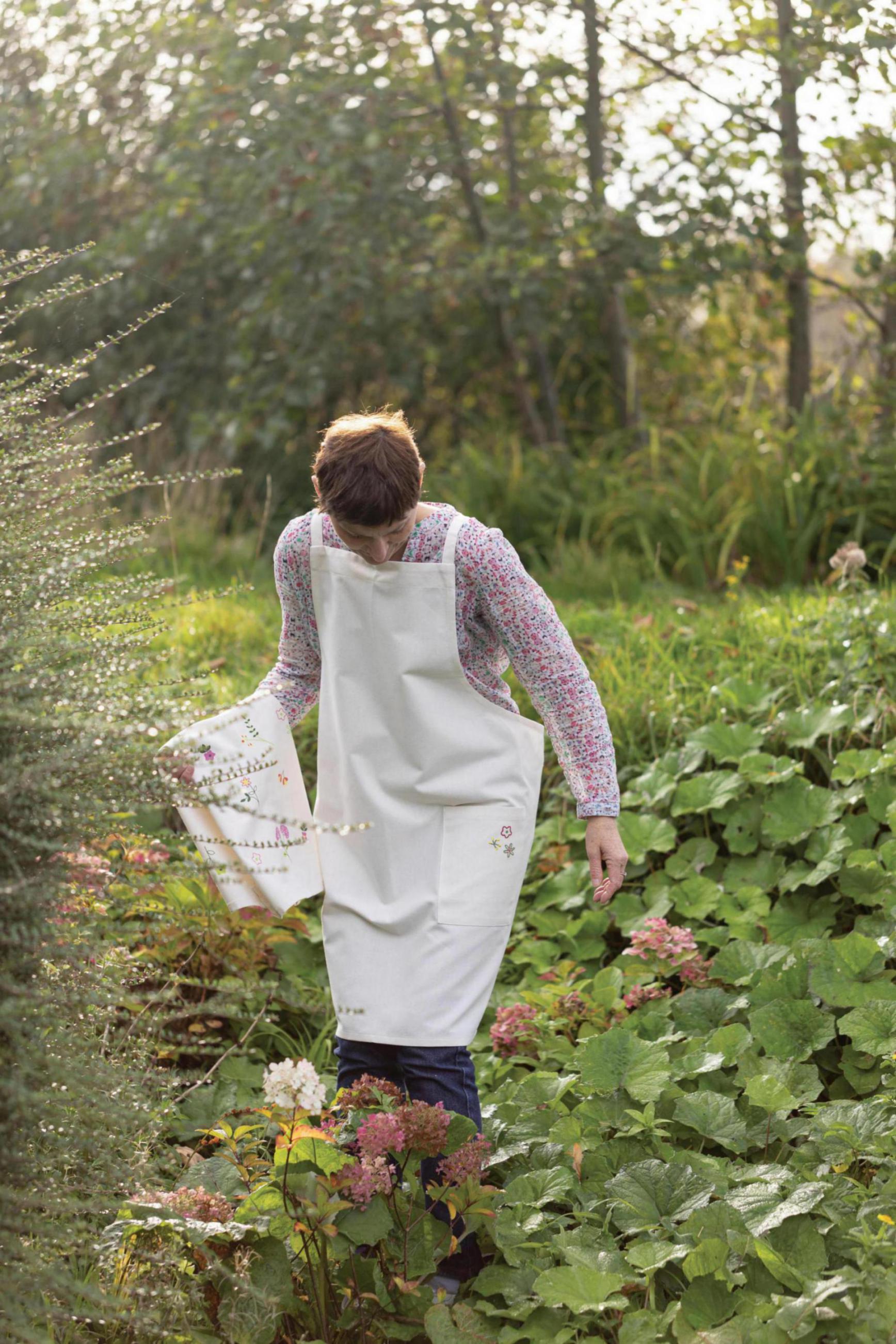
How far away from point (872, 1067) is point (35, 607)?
1.71 m

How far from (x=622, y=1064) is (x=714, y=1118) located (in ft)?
0.62

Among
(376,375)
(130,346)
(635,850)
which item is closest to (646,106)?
(376,375)

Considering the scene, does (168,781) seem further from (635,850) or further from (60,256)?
(635,850)

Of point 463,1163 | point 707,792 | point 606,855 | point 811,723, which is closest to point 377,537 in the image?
point 606,855

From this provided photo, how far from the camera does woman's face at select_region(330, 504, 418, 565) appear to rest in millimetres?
2084

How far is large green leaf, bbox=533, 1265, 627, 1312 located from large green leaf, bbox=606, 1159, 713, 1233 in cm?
18

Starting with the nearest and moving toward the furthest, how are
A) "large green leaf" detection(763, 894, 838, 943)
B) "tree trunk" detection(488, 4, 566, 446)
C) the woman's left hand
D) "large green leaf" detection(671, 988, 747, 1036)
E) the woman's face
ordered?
the woman's face
the woman's left hand
"large green leaf" detection(671, 988, 747, 1036)
"large green leaf" detection(763, 894, 838, 943)
"tree trunk" detection(488, 4, 566, 446)

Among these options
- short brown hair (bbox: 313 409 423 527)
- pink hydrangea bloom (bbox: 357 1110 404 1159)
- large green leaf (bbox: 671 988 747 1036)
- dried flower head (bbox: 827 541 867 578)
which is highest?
short brown hair (bbox: 313 409 423 527)

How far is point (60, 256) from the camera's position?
2152 mm

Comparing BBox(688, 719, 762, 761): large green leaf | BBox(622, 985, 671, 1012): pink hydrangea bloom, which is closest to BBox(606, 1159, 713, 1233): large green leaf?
BBox(622, 985, 671, 1012): pink hydrangea bloom

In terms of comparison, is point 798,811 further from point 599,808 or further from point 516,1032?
point 599,808

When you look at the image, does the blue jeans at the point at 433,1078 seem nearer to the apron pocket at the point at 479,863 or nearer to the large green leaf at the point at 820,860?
the apron pocket at the point at 479,863

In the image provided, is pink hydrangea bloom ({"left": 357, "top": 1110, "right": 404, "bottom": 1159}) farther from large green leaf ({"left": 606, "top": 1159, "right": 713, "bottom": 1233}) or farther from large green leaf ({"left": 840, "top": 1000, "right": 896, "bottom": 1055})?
large green leaf ({"left": 840, "top": 1000, "right": 896, "bottom": 1055})

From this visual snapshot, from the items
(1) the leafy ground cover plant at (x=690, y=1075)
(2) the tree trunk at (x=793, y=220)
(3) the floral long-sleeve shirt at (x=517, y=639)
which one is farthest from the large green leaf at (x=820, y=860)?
(2) the tree trunk at (x=793, y=220)
